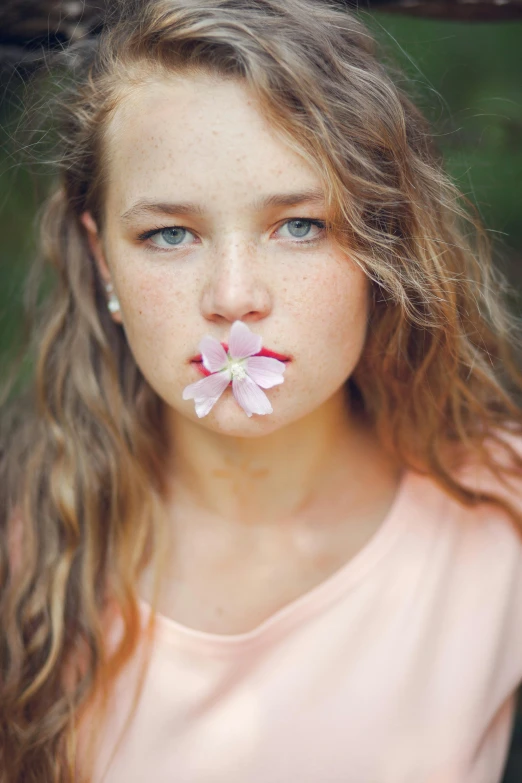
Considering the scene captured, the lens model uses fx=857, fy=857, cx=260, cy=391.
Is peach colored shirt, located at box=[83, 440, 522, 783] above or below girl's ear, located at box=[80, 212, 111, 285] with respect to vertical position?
below

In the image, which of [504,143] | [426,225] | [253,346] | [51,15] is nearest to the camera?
[253,346]

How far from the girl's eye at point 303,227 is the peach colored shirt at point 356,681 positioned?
2.39 ft

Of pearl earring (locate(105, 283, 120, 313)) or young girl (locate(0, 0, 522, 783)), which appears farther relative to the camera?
pearl earring (locate(105, 283, 120, 313))

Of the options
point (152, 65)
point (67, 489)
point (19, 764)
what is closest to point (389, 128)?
point (152, 65)

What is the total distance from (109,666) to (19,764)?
0.28 meters

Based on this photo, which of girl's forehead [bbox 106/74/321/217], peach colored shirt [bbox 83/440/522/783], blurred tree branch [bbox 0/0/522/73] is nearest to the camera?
girl's forehead [bbox 106/74/321/217]

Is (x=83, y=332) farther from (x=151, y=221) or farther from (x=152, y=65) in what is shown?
(x=152, y=65)

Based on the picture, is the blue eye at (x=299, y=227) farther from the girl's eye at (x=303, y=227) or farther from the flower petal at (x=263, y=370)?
the flower petal at (x=263, y=370)

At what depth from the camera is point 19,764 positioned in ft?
6.02

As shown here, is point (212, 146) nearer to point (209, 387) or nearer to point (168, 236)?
point (168, 236)

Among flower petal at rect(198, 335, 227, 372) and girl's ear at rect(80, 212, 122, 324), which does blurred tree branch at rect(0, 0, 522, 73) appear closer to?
girl's ear at rect(80, 212, 122, 324)

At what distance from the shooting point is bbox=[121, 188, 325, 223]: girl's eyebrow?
152 cm

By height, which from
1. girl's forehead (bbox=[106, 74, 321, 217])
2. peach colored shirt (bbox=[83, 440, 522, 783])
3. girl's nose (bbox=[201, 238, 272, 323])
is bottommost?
peach colored shirt (bbox=[83, 440, 522, 783])

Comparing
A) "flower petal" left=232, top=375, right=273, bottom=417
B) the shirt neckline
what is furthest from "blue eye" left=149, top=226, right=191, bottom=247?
the shirt neckline
